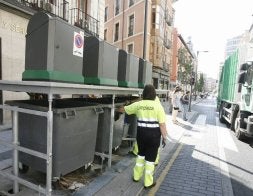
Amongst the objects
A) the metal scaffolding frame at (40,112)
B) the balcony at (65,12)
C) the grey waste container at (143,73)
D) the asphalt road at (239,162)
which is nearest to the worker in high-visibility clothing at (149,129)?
the metal scaffolding frame at (40,112)

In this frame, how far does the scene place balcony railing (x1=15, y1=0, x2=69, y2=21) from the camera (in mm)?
11241

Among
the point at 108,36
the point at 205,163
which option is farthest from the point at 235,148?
the point at 108,36

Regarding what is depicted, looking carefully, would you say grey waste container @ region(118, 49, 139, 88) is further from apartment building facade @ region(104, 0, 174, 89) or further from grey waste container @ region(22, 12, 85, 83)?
apartment building facade @ region(104, 0, 174, 89)

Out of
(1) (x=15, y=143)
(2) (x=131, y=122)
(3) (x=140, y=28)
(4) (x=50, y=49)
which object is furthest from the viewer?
(3) (x=140, y=28)

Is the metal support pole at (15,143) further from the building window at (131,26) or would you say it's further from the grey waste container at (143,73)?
the building window at (131,26)

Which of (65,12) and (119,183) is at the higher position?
(65,12)

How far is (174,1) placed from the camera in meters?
42.8

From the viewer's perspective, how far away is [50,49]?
4.08 meters

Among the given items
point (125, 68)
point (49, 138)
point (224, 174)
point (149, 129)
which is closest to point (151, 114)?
point (149, 129)

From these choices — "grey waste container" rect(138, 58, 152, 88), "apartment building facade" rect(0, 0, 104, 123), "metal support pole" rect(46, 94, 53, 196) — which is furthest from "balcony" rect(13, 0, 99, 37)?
"metal support pole" rect(46, 94, 53, 196)

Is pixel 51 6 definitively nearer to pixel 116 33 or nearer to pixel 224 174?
pixel 224 174

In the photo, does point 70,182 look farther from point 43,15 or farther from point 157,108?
point 43,15

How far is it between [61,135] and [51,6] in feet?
32.3

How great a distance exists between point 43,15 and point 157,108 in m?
2.50
